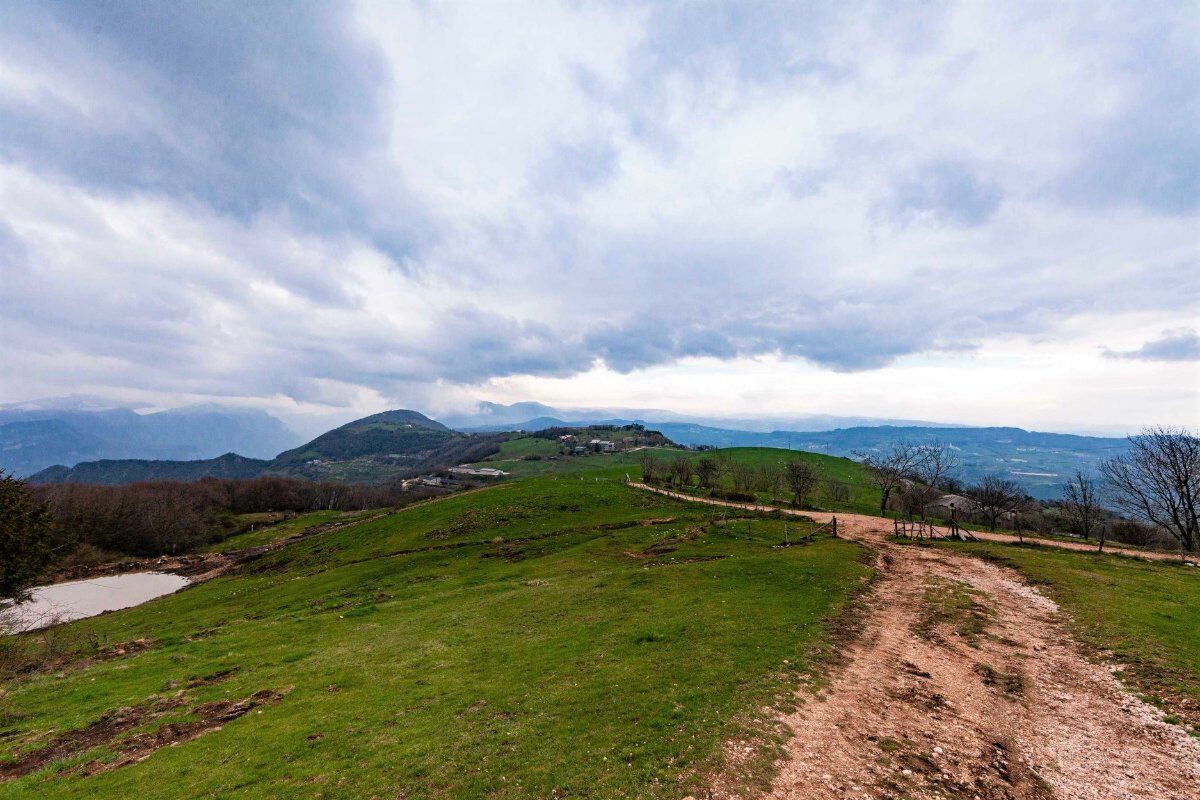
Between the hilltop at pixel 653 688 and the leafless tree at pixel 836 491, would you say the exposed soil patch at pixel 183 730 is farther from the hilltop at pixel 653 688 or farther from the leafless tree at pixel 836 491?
the leafless tree at pixel 836 491

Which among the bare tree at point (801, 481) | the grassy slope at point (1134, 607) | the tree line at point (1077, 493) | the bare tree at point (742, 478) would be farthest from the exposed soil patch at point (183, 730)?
the bare tree at point (742, 478)

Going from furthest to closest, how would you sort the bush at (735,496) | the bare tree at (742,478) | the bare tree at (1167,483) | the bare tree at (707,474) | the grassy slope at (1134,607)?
the bare tree at (742,478), the bare tree at (707,474), the bush at (735,496), the bare tree at (1167,483), the grassy slope at (1134,607)

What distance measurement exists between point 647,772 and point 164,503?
174123 millimetres

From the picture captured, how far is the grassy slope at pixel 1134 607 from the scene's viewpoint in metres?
17.8

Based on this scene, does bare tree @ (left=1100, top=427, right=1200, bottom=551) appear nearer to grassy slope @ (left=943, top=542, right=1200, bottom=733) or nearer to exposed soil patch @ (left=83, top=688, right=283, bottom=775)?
grassy slope @ (left=943, top=542, right=1200, bottom=733)

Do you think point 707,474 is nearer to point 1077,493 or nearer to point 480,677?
point 1077,493

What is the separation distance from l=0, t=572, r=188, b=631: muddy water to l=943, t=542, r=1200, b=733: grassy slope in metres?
100

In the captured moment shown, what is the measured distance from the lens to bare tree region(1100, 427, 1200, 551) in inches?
2026

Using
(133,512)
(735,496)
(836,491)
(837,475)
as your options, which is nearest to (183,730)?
(735,496)

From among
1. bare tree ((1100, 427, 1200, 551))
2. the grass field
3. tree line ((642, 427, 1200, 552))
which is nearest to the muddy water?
the grass field

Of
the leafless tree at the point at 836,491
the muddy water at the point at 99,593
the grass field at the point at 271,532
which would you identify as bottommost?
the grass field at the point at 271,532

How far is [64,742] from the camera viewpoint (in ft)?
52.5

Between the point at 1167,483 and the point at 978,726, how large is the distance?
69.3m

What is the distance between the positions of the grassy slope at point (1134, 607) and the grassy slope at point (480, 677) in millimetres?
11334
